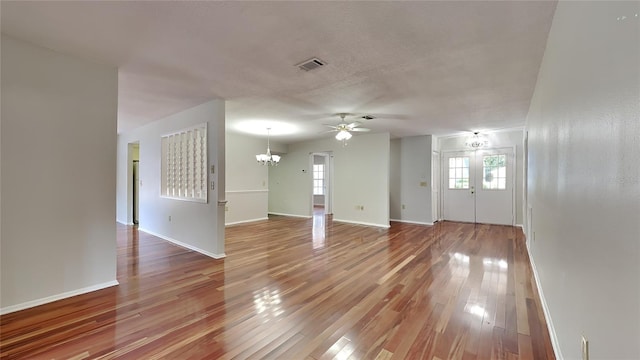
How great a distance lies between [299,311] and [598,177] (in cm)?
221

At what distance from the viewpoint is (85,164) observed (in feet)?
9.03

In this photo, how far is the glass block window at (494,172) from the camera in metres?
6.70

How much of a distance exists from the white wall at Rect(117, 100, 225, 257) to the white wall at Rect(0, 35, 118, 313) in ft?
4.26

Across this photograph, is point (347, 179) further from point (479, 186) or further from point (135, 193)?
point (135, 193)

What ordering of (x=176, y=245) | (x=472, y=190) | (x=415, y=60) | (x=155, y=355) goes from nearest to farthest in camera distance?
(x=155, y=355) < (x=415, y=60) < (x=176, y=245) < (x=472, y=190)

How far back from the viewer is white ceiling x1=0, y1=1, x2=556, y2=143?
1.89 meters

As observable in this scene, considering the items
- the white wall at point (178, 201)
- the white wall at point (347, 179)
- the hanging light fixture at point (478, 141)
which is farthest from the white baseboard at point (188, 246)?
the hanging light fixture at point (478, 141)

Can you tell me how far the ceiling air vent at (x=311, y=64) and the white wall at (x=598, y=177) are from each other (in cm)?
185

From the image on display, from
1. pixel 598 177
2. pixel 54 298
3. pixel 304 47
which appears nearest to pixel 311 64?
pixel 304 47

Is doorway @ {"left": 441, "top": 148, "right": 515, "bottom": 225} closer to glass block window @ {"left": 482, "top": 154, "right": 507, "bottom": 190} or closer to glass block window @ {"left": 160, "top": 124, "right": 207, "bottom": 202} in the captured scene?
glass block window @ {"left": 482, "top": 154, "right": 507, "bottom": 190}

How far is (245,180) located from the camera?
24.3 ft

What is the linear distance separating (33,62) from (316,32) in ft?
8.75

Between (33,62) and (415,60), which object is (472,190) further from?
(33,62)

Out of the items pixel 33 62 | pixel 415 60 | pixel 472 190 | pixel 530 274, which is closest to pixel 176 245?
pixel 33 62
